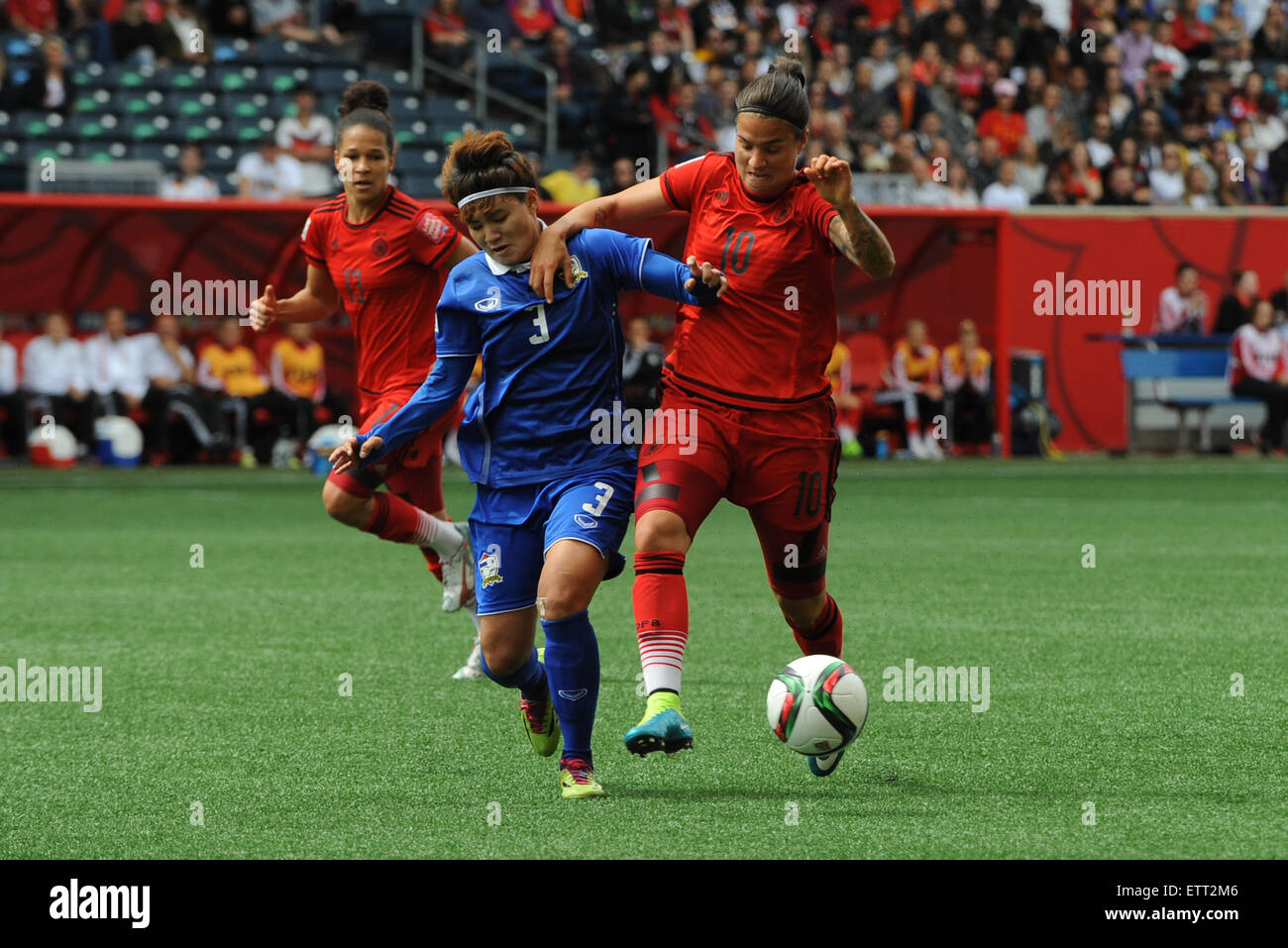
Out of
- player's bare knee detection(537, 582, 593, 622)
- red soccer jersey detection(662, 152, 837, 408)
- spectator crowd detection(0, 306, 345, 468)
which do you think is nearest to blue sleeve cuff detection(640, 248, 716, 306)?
red soccer jersey detection(662, 152, 837, 408)

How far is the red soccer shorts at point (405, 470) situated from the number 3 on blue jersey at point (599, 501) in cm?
229

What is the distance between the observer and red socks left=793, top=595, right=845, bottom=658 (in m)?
6.20

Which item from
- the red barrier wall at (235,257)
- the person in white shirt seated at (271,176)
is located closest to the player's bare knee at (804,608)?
the red barrier wall at (235,257)

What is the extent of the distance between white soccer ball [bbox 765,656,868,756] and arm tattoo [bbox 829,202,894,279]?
3.87ft

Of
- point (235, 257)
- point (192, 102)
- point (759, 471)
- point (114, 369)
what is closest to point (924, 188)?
point (235, 257)

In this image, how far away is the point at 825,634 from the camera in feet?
20.5

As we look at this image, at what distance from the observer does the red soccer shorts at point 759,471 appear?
575 centimetres

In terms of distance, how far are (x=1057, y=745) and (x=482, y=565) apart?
1968 millimetres

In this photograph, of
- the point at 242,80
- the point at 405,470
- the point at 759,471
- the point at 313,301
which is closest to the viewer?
the point at 759,471

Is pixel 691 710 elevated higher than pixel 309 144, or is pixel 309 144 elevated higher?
pixel 309 144

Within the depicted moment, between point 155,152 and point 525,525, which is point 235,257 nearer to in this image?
point 155,152

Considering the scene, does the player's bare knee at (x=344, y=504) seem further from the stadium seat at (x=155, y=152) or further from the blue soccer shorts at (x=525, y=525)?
the stadium seat at (x=155, y=152)

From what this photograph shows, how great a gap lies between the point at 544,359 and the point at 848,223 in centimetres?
96

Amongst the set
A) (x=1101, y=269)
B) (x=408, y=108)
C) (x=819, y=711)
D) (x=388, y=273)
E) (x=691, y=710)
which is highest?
(x=408, y=108)
